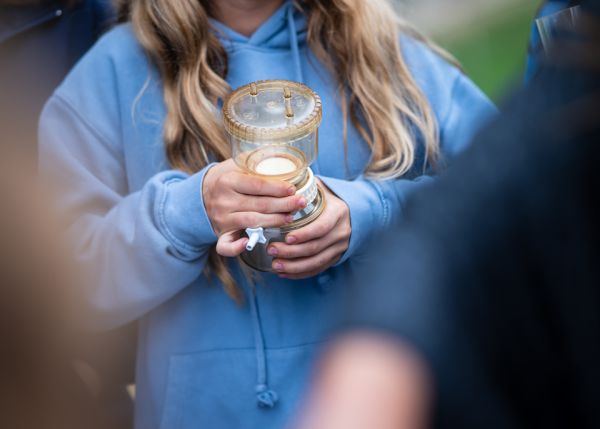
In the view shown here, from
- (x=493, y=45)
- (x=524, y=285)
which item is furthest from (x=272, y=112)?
(x=493, y=45)

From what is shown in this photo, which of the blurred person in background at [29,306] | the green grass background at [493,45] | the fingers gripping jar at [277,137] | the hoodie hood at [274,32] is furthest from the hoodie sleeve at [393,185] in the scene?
the green grass background at [493,45]

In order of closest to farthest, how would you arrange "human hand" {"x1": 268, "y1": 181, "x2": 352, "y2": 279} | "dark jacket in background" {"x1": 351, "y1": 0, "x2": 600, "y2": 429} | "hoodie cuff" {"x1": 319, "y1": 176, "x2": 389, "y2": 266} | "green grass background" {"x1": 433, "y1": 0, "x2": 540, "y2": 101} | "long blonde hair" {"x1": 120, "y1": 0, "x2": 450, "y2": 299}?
"dark jacket in background" {"x1": 351, "y1": 0, "x2": 600, "y2": 429}, "human hand" {"x1": 268, "y1": 181, "x2": 352, "y2": 279}, "hoodie cuff" {"x1": 319, "y1": 176, "x2": 389, "y2": 266}, "long blonde hair" {"x1": 120, "y1": 0, "x2": 450, "y2": 299}, "green grass background" {"x1": 433, "y1": 0, "x2": 540, "y2": 101}

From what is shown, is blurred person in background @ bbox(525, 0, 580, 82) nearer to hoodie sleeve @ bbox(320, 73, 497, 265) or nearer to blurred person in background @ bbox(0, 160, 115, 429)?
hoodie sleeve @ bbox(320, 73, 497, 265)

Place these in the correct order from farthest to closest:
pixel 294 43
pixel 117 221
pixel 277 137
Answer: pixel 294 43 → pixel 117 221 → pixel 277 137

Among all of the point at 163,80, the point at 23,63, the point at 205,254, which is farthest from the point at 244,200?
the point at 23,63

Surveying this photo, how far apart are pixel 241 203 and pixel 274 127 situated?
189 mm

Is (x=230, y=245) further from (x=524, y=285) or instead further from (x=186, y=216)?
(x=524, y=285)

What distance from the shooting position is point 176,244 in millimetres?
1578

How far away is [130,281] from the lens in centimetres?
164

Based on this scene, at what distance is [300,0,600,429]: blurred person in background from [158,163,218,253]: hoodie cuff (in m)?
0.95

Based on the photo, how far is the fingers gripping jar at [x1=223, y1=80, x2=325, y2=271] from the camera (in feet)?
4.54

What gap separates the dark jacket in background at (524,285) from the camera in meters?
0.60

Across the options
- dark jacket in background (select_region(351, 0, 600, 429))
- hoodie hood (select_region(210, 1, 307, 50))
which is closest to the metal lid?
hoodie hood (select_region(210, 1, 307, 50))

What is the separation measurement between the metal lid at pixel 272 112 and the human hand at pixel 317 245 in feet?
0.72
